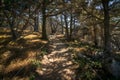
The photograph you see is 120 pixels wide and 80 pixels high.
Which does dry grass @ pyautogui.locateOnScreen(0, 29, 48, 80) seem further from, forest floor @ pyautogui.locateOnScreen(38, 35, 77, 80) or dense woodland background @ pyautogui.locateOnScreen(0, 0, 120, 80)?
forest floor @ pyautogui.locateOnScreen(38, 35, 77, 80)

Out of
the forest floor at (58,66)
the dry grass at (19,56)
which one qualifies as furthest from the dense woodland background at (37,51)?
the forest floor at (58,66)

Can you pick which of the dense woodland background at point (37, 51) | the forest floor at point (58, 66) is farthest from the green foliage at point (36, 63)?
the forest floor at point (58, 66)

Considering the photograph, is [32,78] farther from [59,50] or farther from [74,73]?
[59,50]

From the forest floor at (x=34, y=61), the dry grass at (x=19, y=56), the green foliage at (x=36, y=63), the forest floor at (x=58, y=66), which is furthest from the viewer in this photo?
the green foliage at (x=36, y=63)

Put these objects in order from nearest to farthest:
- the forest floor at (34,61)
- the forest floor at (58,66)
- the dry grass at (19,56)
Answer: the forest floor at (58,66), the forest floor at (34,61), the dry grass at (19,56)

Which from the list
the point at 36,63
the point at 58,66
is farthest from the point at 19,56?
the point at 58,66

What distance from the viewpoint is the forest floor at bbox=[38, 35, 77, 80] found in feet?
35.2

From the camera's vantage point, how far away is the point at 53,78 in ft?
34.6

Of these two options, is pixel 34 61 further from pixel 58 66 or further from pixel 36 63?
pixel 58 66

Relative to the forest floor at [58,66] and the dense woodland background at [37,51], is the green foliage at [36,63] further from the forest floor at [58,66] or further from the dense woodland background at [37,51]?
the forest floor at [58,66]

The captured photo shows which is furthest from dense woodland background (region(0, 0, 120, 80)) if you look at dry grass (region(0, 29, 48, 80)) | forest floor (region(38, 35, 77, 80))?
forest floor (region(38, 35, 77, 80))

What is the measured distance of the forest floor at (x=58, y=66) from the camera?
10.7 metres

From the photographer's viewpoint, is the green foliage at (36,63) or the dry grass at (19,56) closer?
the dry grass at (19,56)

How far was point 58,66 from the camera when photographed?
38.9 feet
